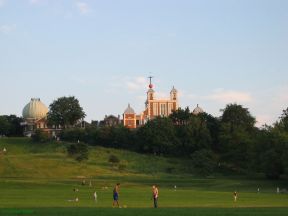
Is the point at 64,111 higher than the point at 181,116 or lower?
higher

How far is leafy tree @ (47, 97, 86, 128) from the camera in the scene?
169000 mm

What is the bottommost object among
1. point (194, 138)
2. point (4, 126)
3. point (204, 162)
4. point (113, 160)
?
point (204, 162)

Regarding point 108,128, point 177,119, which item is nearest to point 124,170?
point 108,128

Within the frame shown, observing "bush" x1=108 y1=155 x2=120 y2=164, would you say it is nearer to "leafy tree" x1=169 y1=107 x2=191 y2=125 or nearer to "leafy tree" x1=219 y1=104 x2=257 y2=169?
"leafy tree" x1=219 y1=104 x2=257 y2=169

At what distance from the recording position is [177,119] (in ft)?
535

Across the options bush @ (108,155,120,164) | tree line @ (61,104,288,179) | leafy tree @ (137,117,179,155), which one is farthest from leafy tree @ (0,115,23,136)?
bush @ (108,155,120,164)

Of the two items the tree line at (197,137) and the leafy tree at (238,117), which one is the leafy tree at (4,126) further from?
the leafy tree at (238,117)

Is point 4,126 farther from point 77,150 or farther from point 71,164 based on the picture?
point 71,164

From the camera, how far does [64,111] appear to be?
170 meters

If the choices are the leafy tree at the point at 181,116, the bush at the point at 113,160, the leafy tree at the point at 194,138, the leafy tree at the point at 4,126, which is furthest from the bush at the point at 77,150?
the leafy tree at the point at 4,126

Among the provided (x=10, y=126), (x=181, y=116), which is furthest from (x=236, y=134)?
(x=10, y=126)

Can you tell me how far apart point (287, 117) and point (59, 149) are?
49405 mm

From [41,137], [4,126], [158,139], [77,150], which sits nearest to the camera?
[77,150]

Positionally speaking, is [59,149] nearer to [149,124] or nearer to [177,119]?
[149,124]
